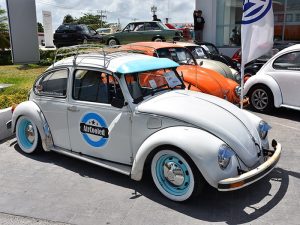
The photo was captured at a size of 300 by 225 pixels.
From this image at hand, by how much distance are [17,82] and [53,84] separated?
5793mm

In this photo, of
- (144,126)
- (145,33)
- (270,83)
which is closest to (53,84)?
(144,126)

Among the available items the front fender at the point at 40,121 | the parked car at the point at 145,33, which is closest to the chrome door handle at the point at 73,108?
the front fender at the point at 40,121

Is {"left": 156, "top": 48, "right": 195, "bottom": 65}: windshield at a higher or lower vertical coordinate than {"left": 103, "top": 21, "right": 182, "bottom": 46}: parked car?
lower

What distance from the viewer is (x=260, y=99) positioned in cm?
835

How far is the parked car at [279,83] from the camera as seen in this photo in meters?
7.65

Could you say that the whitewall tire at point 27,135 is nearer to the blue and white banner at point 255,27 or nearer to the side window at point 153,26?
the blue and white banner at point 255,27

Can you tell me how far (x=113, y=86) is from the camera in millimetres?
4703

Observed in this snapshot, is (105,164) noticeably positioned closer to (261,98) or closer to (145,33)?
(261,98)

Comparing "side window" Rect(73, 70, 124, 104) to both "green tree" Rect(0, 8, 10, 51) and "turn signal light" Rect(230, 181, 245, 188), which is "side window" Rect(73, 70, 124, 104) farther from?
"green tree" Rect(0, 8, 10, 51)

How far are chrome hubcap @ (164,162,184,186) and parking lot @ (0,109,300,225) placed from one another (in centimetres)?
26

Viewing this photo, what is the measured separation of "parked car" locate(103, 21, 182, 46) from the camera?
60.6 feet

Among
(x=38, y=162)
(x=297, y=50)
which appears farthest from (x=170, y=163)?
(x=297, y=50)

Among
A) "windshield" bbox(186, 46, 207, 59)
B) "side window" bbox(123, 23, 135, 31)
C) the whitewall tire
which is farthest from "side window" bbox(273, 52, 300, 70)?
"side window" bbox(123, 23, 135, 31)

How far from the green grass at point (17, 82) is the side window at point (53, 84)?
2.35 m
